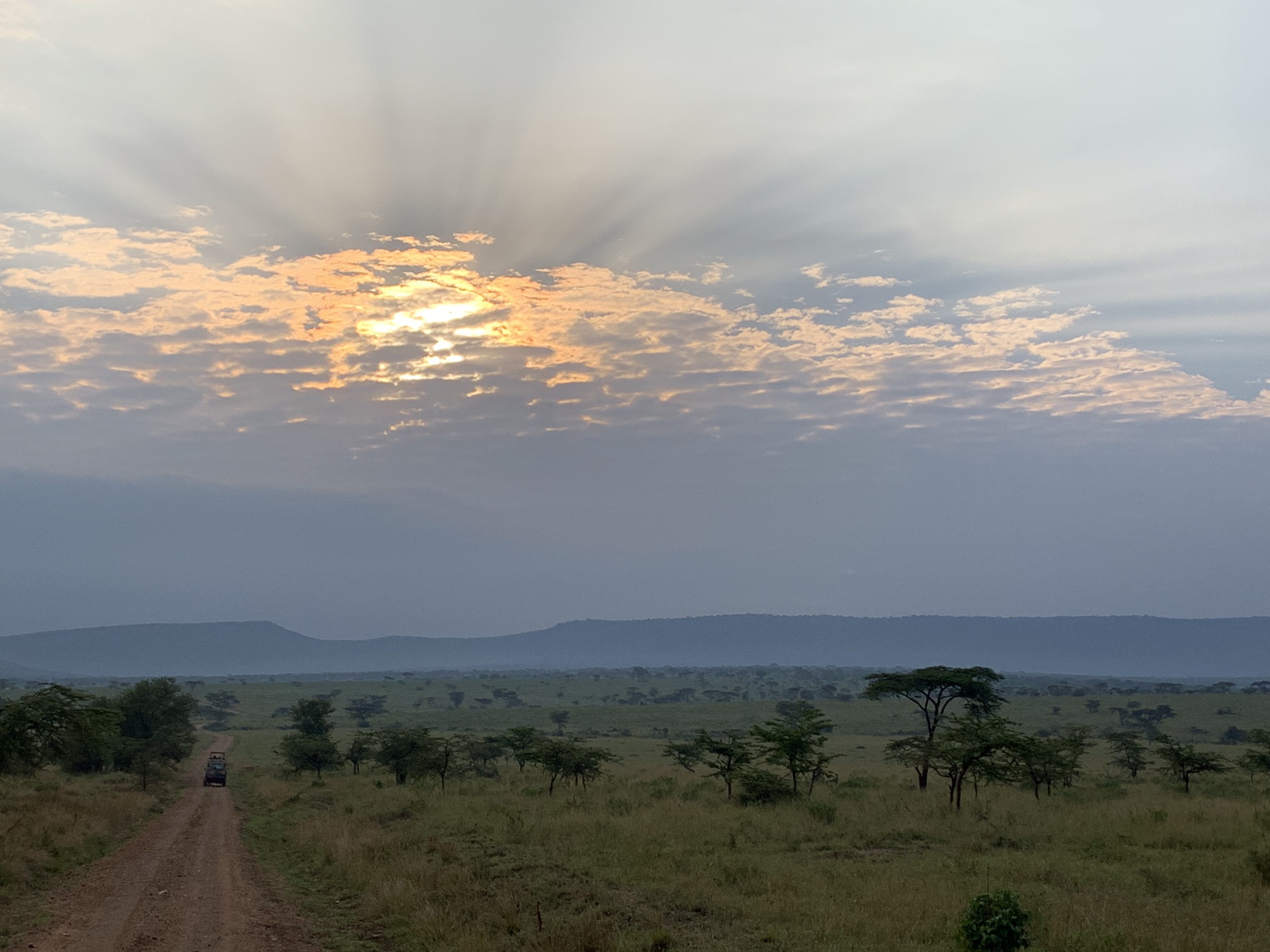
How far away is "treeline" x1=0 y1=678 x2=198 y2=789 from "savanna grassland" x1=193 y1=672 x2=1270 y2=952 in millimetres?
8247

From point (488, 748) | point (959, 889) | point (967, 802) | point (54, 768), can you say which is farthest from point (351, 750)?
Answer: point (959, 889)

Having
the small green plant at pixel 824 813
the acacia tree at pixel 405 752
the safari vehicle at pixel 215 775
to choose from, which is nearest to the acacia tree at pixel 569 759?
the acacia tree at pixel 405 752

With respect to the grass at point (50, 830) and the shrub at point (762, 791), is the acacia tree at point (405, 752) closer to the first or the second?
the grass at point (50, 830)

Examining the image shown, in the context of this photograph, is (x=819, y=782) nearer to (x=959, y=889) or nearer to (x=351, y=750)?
(x=959, y=889)

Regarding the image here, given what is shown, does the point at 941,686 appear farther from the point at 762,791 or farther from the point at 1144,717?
the point at 1144,717

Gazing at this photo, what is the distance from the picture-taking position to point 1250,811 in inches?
1305

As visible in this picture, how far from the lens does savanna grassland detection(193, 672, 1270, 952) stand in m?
16.8

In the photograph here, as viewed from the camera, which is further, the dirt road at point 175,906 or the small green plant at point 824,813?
the small green plant at point 824,813

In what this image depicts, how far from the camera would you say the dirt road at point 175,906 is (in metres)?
17.3

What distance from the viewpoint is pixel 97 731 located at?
3572 centimetres

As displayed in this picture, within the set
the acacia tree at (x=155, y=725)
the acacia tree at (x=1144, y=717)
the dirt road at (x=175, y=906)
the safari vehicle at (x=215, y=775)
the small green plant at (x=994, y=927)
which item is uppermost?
the small green plant at (x=994, y=927)

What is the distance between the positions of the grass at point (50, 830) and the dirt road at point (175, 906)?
725 millimetres

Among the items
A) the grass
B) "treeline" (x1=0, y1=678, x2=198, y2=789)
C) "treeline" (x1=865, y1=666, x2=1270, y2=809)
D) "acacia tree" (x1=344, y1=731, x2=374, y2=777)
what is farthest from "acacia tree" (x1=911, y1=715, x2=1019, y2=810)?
"acacia tree" (x1=344, y1=731, x2=374, y2=777)

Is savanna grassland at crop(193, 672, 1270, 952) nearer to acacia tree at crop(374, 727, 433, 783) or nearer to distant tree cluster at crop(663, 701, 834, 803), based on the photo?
distant tree cluster at crop(663, 701, 834, 803)
